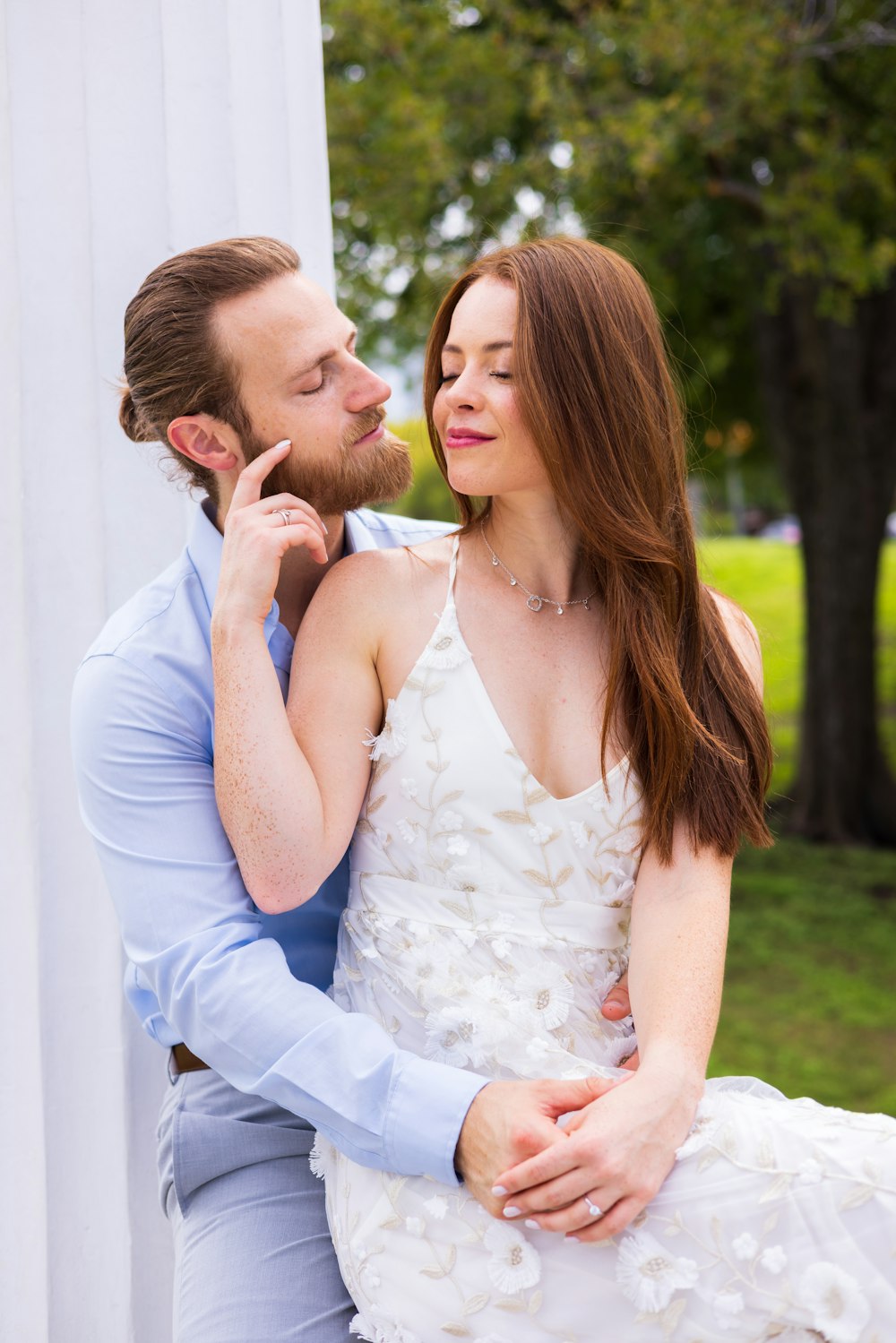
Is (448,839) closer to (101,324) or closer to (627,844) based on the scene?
Result: (627,844)

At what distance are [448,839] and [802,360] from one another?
713 cm

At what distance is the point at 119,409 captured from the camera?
2.37m

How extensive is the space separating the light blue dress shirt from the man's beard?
0.16m

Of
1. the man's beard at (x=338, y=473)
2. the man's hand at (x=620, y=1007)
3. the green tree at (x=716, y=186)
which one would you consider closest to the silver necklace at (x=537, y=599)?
the man's beard at (x=338, y=473)

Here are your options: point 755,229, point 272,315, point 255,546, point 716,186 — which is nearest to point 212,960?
point 255,546

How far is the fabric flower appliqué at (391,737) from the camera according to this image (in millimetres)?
2059

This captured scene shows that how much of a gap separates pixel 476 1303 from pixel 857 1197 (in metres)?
0.51

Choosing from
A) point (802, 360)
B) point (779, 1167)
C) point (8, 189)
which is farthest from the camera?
point (802, 360)

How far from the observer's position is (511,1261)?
1723 millimetres

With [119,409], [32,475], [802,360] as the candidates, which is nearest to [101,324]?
[119,409]

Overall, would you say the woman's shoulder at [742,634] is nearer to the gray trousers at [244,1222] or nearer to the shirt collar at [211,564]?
the shirt collar at [211,564]

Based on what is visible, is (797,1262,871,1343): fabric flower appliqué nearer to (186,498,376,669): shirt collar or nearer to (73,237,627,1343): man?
(73,237,627,1343): man

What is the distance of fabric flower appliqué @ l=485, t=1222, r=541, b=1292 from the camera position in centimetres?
171

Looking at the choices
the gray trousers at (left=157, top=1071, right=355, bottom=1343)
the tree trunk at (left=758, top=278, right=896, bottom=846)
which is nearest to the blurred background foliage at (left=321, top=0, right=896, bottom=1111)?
the tree trunk at (left=758, top=278, right=896, bottom=846)
